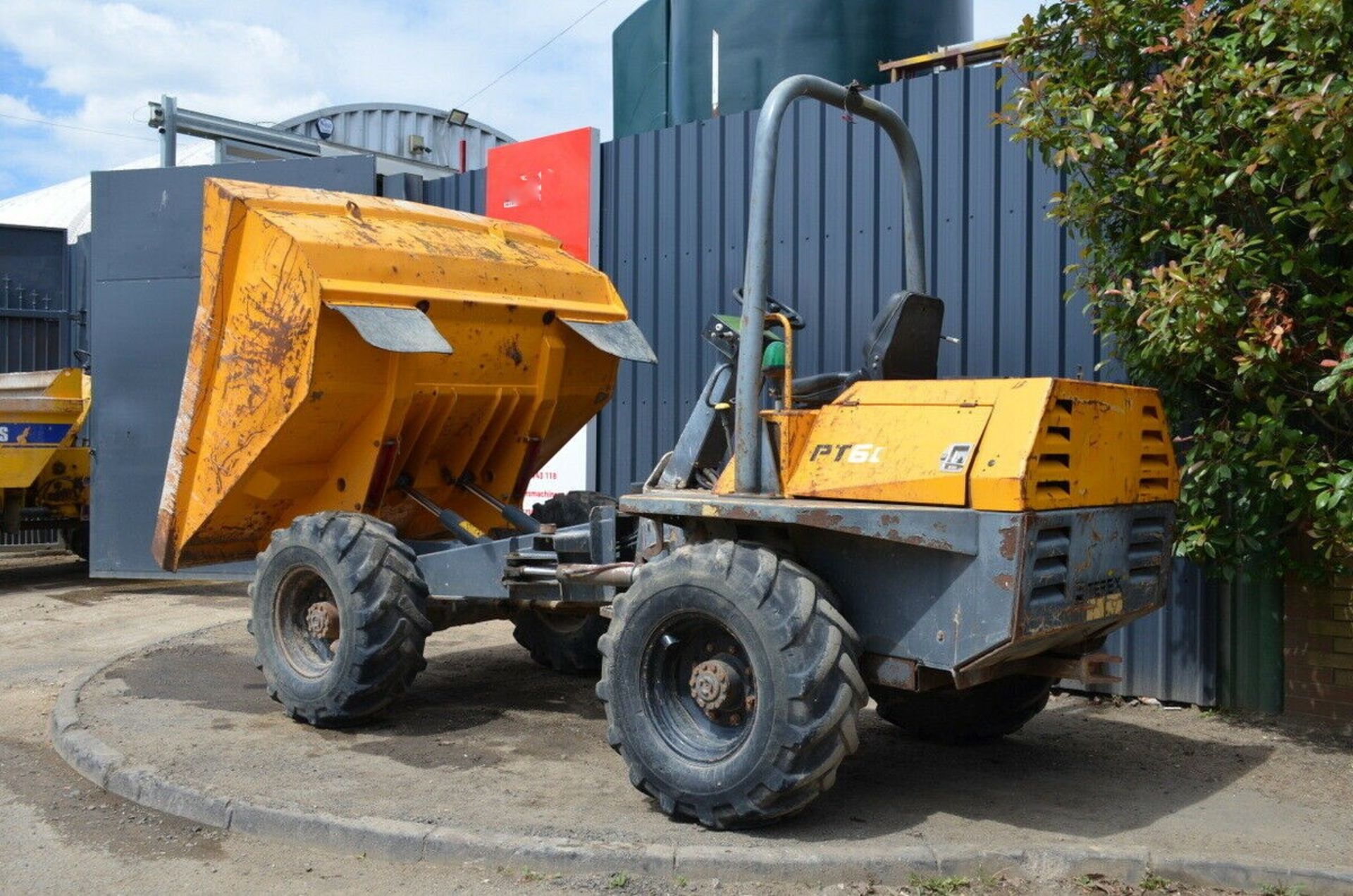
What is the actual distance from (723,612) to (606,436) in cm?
564

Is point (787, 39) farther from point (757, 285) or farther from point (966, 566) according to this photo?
point (966, 566)

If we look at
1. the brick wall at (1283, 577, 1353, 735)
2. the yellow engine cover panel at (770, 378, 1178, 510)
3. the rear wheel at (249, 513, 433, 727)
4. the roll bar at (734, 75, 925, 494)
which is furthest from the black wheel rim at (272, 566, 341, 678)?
the brick wall at (1283, 577, 1353, 735)

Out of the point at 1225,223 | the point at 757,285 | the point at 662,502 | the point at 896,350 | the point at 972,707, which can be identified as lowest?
the point at 972,707

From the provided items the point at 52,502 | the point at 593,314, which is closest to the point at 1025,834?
the point at 593,314

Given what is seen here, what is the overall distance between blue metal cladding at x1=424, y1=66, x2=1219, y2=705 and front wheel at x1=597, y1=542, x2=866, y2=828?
2430 mm

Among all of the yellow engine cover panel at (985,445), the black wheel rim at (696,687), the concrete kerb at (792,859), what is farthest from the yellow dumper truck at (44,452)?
the yellow engine cover panel at (985,445)

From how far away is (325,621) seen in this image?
6.88 m

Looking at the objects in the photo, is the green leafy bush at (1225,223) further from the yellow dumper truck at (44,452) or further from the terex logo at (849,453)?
the yellow dumper truck at (44,452)

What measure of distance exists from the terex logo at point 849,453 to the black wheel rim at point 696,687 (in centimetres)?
78

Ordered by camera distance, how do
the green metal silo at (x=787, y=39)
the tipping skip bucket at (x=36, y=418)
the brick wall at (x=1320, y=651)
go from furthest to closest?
the tipping skip bucket at (x=36, y=418), the green metal silo at (x=787, y=39), the brick wall at (x=1320, y=651)

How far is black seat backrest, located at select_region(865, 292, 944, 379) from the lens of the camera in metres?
5.53

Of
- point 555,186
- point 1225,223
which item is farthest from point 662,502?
point 555,186

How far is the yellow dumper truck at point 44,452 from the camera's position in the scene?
1339cm

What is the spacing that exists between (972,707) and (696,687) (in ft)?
5.58
